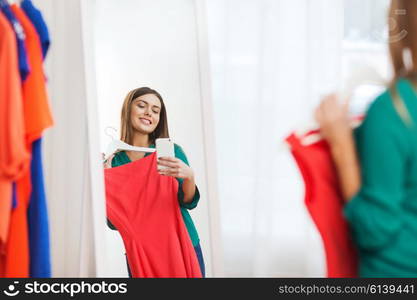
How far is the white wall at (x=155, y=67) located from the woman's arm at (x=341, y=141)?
0.91 meters

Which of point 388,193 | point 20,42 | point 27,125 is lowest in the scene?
point 388,193

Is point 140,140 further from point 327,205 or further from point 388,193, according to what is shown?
point 388,193

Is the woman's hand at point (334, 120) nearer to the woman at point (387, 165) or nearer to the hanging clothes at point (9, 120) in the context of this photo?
the woman at point (387, 165)

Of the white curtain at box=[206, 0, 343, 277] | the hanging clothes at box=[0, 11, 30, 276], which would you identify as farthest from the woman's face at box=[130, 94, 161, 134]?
the hanging clothes at box=[0, 11, 30, 276]

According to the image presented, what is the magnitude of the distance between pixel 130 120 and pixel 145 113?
7cm

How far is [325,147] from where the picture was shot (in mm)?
1394

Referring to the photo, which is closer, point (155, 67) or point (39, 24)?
point (39, 24)

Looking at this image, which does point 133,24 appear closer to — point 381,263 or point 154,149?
point 154,149

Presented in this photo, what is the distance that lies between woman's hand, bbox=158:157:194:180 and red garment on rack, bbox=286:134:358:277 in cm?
84

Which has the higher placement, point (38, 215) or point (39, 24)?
point (39, 24)

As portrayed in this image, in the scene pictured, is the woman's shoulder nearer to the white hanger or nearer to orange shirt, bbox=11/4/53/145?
the white hanger

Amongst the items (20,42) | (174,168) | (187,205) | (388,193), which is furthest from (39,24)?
(388,193)

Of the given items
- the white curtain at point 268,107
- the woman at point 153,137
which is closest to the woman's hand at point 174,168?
the woman at point 153,137

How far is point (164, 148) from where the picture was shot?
215 centimetres
